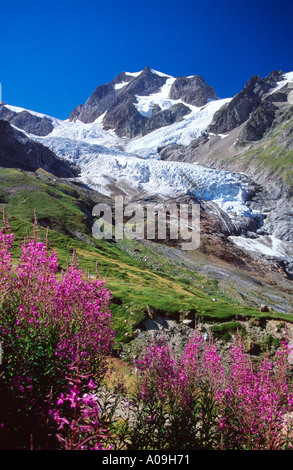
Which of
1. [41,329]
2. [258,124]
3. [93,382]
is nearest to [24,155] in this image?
[41,329]

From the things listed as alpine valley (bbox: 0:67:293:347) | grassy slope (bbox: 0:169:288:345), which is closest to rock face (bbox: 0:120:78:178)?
alpine valley (bbox: 0:67:293:347)

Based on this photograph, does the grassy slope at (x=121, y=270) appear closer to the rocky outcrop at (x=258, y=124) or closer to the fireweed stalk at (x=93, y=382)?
the fireweed stalk at (x=93, y=382)

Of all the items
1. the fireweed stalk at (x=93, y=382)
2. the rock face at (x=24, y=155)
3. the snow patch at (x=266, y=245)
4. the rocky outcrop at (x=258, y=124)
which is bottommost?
the fireweed stalk at (x=93, y=382)

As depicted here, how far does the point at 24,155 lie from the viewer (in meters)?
134

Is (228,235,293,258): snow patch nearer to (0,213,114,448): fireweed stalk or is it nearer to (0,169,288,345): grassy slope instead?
(0,169,288,345): grassy slope

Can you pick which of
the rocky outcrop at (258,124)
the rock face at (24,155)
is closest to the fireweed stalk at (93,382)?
the rock face at (24,155)

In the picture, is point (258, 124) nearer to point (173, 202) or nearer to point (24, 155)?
point (173, 202)

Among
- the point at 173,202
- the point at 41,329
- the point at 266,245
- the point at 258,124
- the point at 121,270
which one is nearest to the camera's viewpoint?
the point at 41,329

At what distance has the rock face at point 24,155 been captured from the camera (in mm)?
127188

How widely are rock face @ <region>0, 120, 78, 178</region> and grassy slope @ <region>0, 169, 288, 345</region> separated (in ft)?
217

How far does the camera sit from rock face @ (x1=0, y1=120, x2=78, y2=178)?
127188 millimetres

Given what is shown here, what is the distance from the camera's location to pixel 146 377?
6.09 m

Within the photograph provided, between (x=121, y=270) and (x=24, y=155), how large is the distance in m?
124

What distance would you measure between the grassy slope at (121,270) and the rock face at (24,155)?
6608cm
